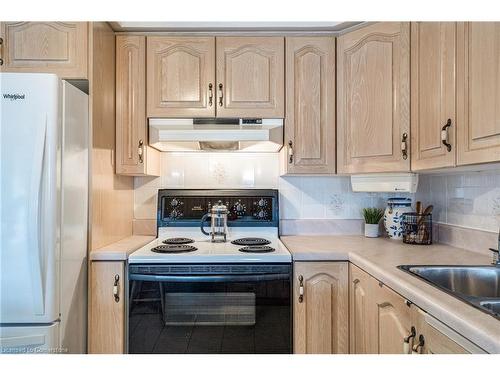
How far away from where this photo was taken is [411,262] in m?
1.32

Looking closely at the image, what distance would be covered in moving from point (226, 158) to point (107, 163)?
77 cm

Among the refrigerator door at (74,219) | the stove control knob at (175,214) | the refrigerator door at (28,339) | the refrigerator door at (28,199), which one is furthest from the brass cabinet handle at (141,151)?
the refrigerator door at (28,339)

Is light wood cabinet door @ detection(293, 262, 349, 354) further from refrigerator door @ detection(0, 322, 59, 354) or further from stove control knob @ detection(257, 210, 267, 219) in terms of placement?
refrigerator door @ detection(0, 322, 59, 354)

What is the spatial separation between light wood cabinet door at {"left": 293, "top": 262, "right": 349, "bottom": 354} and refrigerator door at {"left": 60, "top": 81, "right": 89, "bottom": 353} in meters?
1.06

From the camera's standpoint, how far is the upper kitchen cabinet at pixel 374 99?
1.60 meters

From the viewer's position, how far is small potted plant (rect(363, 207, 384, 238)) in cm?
204

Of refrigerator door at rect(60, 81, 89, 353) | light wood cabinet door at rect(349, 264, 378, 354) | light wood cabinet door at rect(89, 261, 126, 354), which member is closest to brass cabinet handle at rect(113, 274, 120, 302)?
light wood cabinet door at rect(89, 261, 126, 354)

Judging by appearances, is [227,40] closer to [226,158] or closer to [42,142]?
[226,158]

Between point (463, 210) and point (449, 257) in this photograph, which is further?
point (463, 210)

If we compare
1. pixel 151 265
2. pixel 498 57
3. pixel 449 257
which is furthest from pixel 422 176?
pixel 151 265

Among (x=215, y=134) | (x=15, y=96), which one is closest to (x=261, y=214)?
(x=215, y=134)

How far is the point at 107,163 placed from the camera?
1775 mm

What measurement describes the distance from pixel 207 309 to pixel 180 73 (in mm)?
1332

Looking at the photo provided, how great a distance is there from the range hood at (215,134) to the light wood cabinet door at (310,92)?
0.12 metres
